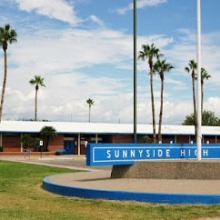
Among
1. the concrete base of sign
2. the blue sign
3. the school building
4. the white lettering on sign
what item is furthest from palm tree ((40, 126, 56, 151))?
the concrete base of sign

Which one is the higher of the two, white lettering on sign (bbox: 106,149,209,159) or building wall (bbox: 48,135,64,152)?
white lettering on sign (bbox: 106,149,209,159)

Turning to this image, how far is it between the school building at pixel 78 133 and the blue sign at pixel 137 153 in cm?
3971

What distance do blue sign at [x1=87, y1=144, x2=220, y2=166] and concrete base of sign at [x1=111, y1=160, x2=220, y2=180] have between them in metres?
0.42

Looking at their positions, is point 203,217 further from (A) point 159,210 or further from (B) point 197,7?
(B) point 197,7

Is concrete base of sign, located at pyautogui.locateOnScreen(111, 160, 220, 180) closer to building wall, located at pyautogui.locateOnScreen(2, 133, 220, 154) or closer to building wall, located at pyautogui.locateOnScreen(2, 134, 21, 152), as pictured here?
building wall, located at pyautogui.locateOnScreen(2, 134, 21, 152)

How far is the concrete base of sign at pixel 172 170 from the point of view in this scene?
52.4 feet

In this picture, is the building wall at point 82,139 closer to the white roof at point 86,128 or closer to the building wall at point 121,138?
the building wall at point 121,138

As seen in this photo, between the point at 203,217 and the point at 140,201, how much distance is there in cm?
256

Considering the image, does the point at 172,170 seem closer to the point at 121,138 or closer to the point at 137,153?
the point at 137,153

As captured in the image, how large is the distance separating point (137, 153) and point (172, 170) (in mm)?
1652

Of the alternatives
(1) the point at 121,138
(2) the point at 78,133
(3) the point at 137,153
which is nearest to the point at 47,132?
(2) the point at 78,133

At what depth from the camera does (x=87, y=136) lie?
64.4 m

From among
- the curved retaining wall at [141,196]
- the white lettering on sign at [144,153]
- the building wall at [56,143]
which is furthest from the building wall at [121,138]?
the curved retaining wall at [141,196]

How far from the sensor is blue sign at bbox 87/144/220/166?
1629 cm
